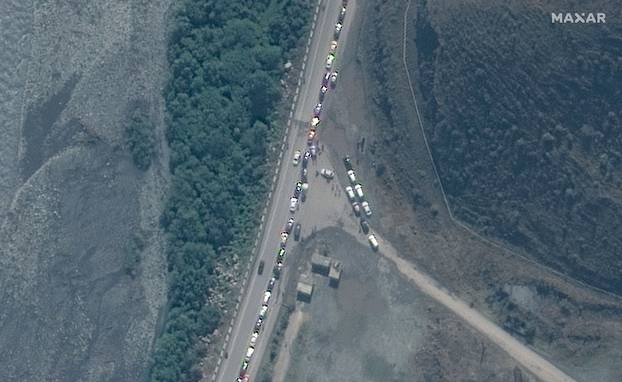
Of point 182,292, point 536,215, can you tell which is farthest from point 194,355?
point 536,215

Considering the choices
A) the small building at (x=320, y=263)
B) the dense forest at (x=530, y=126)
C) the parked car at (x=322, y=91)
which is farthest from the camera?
the parked car at (x=322, y=91)

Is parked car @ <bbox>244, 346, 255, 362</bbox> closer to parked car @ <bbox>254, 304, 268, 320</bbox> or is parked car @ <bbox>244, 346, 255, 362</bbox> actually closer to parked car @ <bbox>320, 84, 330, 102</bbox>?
parked car @ <bbox>254, 304, 268, 320</bbox>

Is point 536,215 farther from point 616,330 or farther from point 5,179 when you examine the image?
point 5,179

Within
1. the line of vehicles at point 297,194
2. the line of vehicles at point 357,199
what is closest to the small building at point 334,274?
the line of vehicles at point 357,199

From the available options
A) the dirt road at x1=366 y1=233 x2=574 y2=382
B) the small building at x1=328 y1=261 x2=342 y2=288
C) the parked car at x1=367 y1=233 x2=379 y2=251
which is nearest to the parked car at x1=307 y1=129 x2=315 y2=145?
the parked car at x1=367 y1=233 x2=379 y2=251

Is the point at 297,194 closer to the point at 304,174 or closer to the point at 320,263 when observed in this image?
the point at 304,174

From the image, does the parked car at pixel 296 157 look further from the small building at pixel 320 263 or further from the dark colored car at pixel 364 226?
the small building at pixel 320 263
